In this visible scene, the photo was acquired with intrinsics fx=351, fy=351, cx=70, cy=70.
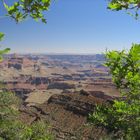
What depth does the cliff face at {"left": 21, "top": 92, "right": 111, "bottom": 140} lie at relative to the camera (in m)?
94.4

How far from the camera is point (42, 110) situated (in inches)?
4633

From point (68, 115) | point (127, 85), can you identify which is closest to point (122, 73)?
point (127, 85)

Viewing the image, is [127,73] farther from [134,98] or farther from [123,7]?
[123,7]

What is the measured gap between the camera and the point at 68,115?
114m

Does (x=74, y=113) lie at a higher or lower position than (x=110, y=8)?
lower

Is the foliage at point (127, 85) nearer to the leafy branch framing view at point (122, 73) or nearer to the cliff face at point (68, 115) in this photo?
the leafy branch framing view at point (122, 73)

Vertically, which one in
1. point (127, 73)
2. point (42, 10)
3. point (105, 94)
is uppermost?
point (42, 10)

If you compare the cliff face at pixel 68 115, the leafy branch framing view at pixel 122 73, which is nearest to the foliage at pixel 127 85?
the leafy branch framing view at pixel 122 73

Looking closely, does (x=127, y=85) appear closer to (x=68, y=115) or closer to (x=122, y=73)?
(x=122, y=73)

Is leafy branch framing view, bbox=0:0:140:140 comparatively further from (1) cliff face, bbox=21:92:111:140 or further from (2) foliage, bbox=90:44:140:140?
(1) cliff face, bbox=21:92:111:140

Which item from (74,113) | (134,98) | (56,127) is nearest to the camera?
(134,98)

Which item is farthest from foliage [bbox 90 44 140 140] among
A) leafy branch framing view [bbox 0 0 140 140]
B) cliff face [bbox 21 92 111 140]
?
cliff face [bbox 21 92 111 140]

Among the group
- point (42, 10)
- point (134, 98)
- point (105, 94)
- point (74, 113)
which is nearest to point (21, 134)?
point (134, 98)

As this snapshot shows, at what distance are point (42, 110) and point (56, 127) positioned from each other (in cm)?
1823
